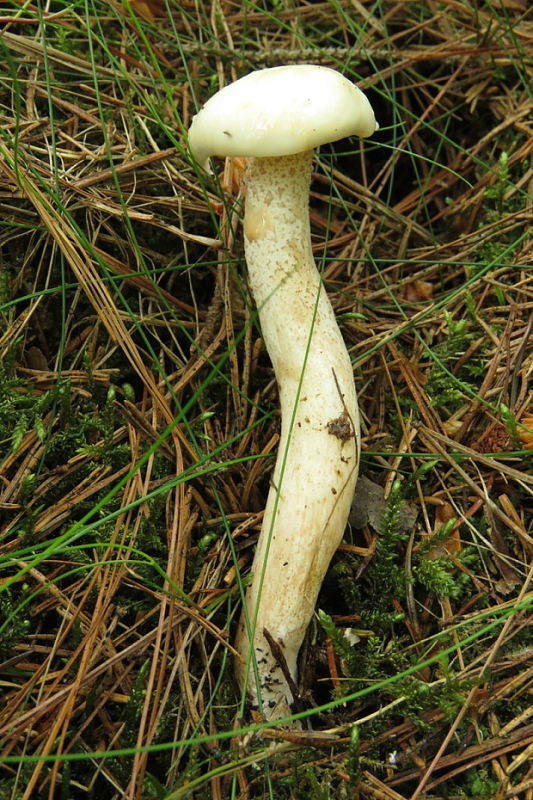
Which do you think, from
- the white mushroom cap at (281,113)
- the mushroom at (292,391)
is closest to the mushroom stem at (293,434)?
the mushroom at (292,391)

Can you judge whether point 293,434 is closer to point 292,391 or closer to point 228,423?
point 292,391

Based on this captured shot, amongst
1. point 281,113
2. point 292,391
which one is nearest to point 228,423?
point 292,391

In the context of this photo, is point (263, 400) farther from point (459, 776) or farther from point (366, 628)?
point (459, 776)

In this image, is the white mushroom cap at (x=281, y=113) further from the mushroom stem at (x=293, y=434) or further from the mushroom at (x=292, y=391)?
the mushroom stem at (x=293, y=434)

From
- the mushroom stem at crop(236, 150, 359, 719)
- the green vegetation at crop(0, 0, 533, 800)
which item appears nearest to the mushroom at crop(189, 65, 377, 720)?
the mushroom stem at crop(236, 150, 359, 719)

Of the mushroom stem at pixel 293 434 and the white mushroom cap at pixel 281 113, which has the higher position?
the white mushroom cap at pixel 281 113

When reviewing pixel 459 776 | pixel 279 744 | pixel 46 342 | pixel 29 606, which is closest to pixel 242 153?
pixel 46 342

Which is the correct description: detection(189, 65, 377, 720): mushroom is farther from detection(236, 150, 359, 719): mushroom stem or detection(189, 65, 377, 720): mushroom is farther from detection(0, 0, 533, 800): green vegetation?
detection(0, 0, 533, 800): green vegetation
